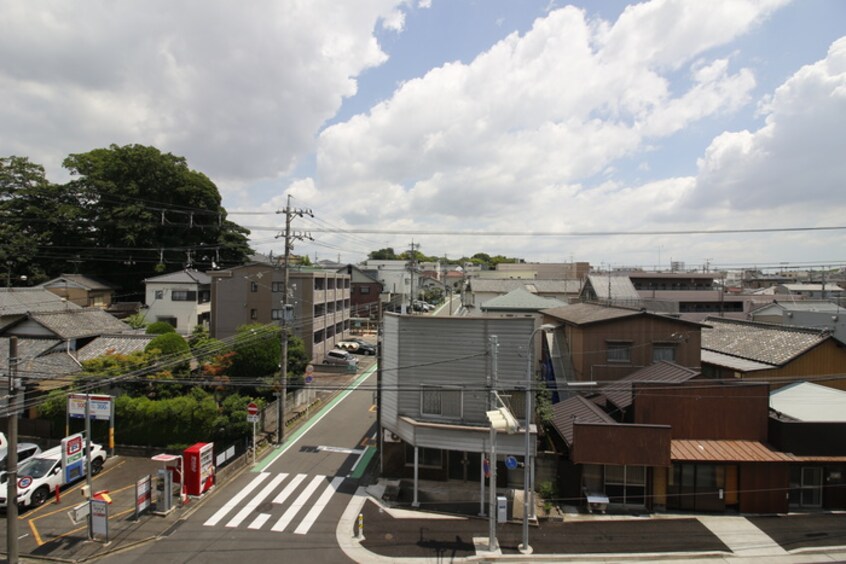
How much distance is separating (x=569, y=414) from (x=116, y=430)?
2199 cm

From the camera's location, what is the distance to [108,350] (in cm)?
2844

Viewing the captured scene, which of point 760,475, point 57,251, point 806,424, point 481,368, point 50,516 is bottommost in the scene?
point 50,516

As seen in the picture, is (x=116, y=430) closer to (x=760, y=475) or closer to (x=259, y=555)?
(x=259, y=555)

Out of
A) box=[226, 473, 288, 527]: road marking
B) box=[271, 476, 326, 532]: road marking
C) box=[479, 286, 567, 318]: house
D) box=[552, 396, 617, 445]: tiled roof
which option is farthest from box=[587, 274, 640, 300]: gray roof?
box=[226, 473, 288, 527]: road marking

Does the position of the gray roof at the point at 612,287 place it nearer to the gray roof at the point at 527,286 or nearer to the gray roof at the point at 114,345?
the gray roof at the point at 527,286

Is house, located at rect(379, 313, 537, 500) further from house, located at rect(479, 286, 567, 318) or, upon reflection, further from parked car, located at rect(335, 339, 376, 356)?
parked car, located at rect(335, 339, 376, 356)

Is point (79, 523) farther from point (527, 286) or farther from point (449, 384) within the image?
point (527, 286)

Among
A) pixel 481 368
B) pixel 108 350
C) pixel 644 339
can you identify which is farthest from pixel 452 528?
pixel 108 350

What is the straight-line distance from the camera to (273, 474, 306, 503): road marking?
1742cm

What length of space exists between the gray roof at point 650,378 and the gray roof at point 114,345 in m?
27.3

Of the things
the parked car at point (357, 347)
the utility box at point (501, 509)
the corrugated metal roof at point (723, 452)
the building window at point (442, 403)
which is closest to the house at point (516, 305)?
the parked car at point (357, 347)

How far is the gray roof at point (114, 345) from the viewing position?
2858 cm

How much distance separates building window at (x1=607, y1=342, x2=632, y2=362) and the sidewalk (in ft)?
30.0

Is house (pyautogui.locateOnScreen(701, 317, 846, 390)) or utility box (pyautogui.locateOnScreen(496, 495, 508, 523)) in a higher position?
house (pyautogui.locateOnScreen(701, 317, 846, 390))
